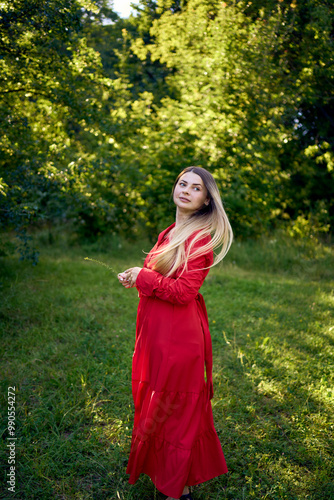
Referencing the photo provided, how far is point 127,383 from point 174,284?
1.84 metres

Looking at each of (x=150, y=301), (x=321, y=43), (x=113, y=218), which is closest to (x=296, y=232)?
(x=321, y=43)

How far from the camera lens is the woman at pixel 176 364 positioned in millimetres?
2031

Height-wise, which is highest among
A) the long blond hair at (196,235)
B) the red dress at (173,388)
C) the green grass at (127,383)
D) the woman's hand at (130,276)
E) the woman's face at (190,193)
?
the woman's face at (190,193)

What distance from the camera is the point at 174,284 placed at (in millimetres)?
2010

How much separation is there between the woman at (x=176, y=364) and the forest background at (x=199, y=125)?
120 inches

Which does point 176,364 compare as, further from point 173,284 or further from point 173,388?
point 173,284

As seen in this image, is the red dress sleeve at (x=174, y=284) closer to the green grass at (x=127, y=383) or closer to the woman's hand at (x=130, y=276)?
the woman's hand at (x=130, y=276)

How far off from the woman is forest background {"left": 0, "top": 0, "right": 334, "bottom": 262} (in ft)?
9.98

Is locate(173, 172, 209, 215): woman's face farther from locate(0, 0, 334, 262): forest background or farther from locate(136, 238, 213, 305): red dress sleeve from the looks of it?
locate(0, 0, 334, 262): forest background

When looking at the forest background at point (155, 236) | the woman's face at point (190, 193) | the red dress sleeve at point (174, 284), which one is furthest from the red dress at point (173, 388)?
the forest background at point (155, 236)

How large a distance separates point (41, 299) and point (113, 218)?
14.9 feet

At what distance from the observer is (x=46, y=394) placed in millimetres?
3201

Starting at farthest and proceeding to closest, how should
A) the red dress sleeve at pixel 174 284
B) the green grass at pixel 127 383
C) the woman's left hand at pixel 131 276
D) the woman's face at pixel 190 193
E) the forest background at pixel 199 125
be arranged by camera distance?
the forest background at pixel 199 125 → the green grass at pixel 127 383 → the woman's face at pixel 190 193 → the woman's left hand at pixel 131 276 → the red dress sleeve at pixel 174 284

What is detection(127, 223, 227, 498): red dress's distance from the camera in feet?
6.63
